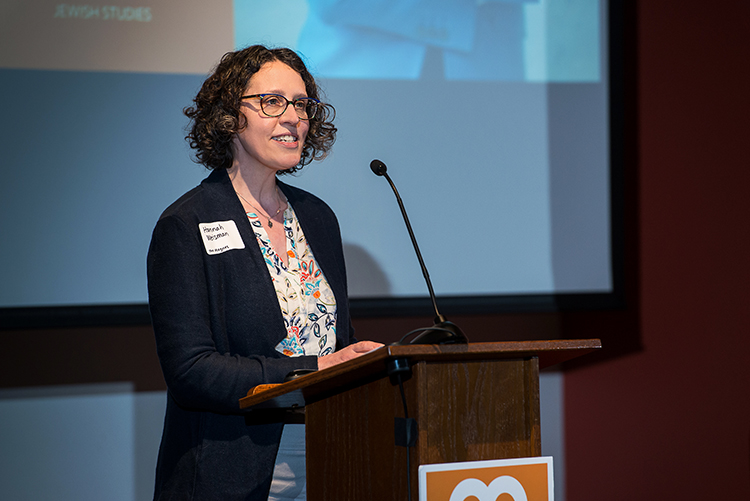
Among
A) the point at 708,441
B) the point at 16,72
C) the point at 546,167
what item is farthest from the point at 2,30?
the point at 708,441

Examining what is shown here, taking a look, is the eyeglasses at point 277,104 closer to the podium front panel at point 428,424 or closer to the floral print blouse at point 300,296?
the floral print blouse at point 300,296

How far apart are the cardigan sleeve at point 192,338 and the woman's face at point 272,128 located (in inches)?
12.1

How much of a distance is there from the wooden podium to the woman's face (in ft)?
2.22

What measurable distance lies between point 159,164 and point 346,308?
4.21 feet

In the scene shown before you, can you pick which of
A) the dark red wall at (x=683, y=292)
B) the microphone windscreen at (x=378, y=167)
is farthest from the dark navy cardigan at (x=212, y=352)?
the dark red wall at (x=683, y=292)

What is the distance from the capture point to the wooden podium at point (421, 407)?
1058mm

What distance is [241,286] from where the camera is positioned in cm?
152

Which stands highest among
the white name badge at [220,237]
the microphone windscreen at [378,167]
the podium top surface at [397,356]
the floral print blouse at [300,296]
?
the microphone windscreen at [378,167]

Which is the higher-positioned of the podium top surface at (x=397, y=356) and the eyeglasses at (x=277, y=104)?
the eyeglasses at (x=277, y=104)

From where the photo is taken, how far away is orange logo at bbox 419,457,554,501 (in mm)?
1027

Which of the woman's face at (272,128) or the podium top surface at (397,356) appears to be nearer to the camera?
the podium top surface at (397,356)

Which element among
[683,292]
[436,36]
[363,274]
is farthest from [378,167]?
[683,292]

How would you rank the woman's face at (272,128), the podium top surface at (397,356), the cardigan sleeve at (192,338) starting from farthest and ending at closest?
the woman's face at (272,128), the cardigan sleeve at (192,338), the podium top surface at (397,356)

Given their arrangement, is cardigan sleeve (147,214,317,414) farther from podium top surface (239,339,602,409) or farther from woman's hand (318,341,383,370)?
podium top surface (239,339,602,409)
